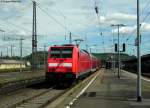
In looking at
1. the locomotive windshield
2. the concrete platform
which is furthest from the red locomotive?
the concrete platform

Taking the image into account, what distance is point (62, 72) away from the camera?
35.6m

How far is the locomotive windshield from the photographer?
36.5 meters

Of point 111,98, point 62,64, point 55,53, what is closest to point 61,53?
point 55,53

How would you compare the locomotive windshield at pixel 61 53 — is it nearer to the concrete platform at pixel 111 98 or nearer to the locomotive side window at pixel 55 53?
the locomotive side window at pixel 55 53

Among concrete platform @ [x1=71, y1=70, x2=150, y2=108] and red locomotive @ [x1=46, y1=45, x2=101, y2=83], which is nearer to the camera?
concrete platform @ [x1=71, y1=70, x2=150, y2=108]

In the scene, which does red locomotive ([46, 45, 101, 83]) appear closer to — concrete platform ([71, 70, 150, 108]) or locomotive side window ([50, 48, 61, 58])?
locomotive side window ([50, 48, 61, 58])

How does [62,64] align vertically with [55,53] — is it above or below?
below

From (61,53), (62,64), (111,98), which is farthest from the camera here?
(61,53)

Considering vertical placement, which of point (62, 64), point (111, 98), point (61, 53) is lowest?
point (111, 98)

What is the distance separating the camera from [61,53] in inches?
1443

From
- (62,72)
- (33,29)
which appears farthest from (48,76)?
(33,29)

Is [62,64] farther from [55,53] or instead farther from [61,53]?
[55,53]

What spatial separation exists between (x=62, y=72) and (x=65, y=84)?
4.21 meters

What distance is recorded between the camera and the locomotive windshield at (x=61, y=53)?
120 feet
